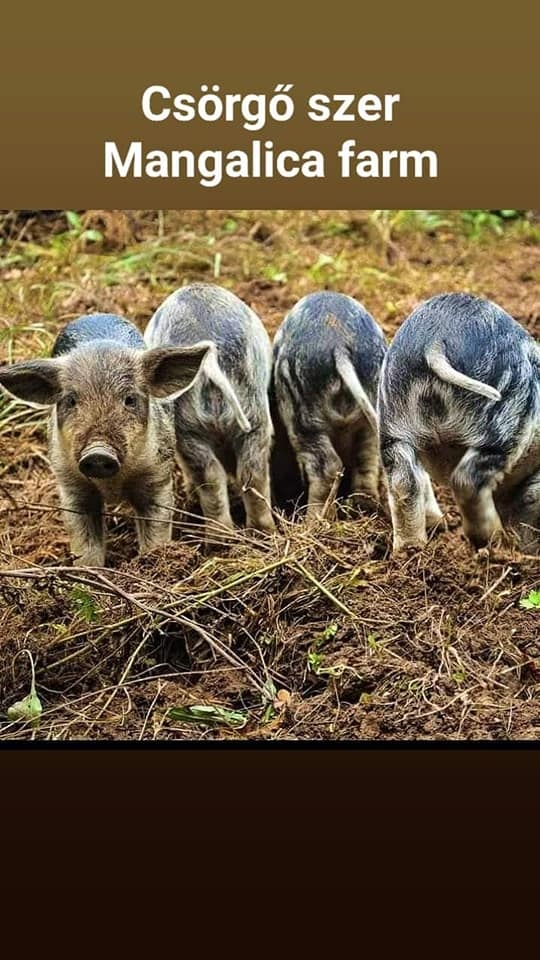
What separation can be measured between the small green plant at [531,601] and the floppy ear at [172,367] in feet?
5.45

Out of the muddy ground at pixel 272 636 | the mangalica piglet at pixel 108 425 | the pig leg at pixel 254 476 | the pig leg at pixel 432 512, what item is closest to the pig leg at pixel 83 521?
the mangalica piglet at pixel 108 425

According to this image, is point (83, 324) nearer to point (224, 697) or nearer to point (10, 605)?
point (10, 605)

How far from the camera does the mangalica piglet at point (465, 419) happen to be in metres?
6.52

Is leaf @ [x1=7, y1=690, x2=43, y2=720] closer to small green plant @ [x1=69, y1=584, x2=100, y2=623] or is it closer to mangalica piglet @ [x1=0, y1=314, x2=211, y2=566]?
small green plant @ [x1=69, y1=584, x2=100, y2=623]

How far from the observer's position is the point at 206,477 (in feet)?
23.3

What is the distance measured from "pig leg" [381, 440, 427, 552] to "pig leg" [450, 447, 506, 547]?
0.20m

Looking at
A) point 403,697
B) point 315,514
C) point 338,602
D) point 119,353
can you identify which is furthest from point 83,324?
point 403,697

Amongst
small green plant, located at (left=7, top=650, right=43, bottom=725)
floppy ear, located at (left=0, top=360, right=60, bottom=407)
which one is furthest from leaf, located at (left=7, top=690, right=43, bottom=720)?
floppy ear, located at (left=0, top=360, right=60, bottom=407)

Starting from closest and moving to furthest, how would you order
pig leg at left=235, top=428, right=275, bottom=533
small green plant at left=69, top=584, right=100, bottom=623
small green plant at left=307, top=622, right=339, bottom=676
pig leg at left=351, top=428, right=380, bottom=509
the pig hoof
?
1. small green plant at left=307, top=622, right=339, bottom=676
2. small green plant at left=69, top=584, right=100, bottom=623
3. pig leg at left=235, top=428, right=275, bottom=533
4. the pig hoof
5. pig leg at left=351, top=428, right=380, bottom=509

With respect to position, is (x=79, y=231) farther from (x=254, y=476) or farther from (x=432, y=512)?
(x=432, y=512)

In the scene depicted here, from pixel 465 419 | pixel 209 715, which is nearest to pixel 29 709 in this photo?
pixel 209 715

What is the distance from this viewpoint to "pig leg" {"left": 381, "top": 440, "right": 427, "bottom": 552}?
21.9 feet

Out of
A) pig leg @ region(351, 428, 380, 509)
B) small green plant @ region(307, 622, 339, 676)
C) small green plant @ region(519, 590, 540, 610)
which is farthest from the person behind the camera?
pig leg @ region(351, 428, 380, 509)

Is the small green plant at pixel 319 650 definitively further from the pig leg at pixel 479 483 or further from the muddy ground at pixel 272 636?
the pig leg at pixel 479 483
